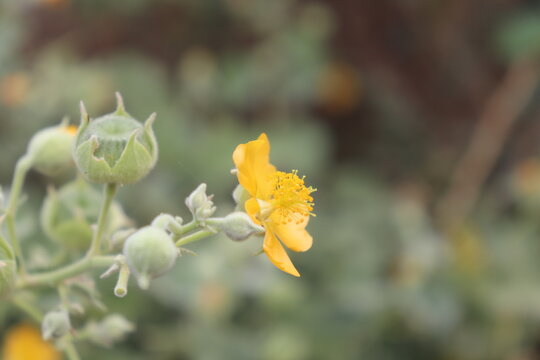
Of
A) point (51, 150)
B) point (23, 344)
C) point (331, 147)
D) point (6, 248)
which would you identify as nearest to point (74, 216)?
point (51, 150)

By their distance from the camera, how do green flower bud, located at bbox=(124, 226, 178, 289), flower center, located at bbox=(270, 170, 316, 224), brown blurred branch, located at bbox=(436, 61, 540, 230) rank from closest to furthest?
green flower bud, located at bbox=(124, 226, 178, 289), flower center, located at bbox=(270, 170, 316, 224), brown blurred branch, located at bbox=(436, 61, 540, 230)

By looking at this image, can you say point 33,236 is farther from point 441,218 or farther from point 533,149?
point 533,149

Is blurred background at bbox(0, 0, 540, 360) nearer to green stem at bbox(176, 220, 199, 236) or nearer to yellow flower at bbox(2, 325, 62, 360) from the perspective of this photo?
yellow flower at bbox(2, 325, 62, 360)

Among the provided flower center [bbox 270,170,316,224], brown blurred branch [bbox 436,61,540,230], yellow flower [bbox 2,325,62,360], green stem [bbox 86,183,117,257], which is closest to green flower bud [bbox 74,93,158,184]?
green stem [bbox 86,183,117,257]

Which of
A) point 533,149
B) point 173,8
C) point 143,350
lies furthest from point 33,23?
point 533,149

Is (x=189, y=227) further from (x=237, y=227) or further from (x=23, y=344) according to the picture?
(x=23, y=344)

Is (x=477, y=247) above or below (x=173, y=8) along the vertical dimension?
below
